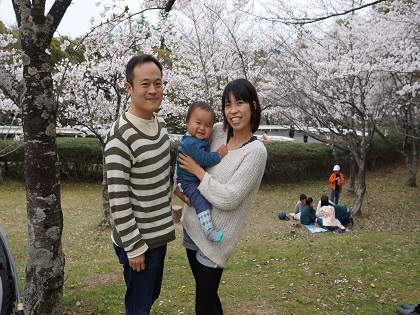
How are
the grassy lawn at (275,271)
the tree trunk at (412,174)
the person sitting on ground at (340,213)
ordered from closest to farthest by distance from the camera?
the grassy lawn at (275,271) → the person sitting on ground at (340,213) → the tree trunk at (412,174)

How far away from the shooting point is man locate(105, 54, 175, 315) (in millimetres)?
1710

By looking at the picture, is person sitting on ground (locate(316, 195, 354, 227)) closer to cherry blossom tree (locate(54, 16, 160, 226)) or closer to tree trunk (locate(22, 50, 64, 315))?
cherry blossom tree (locate(54, 16, 160, 226))

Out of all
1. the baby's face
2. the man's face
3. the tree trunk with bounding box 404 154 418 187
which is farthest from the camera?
the tree trunk with bounding box 404 154 418 187

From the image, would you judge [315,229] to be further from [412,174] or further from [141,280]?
[141,280]

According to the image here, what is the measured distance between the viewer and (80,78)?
9664 millimetres

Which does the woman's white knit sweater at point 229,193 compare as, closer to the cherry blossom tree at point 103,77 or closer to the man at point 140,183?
the man at point 140,183

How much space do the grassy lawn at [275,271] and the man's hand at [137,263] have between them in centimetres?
162

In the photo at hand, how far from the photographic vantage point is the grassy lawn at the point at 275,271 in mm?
3447

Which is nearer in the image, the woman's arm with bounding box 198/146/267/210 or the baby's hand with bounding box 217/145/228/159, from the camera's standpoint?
the woman's arm with bounding box 198/146/267/210

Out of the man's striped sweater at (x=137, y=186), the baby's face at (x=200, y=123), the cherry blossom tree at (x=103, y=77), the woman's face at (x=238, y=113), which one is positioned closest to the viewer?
the man's striped sweater at (x=137, y=186)

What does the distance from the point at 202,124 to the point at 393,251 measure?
16.1 ft

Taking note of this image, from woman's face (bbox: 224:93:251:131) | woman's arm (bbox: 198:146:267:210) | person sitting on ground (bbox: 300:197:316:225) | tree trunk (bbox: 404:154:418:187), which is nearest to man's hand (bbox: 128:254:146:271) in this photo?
woman's arm (bbox: 198:146:267:210)

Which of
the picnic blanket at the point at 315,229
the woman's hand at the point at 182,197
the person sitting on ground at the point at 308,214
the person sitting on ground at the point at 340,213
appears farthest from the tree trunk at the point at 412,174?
the woman's hand at the point at 182,197

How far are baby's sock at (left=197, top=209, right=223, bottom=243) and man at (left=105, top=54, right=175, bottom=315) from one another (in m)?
0.20
